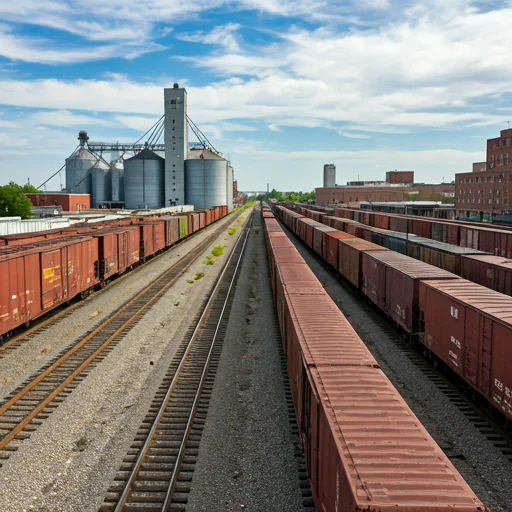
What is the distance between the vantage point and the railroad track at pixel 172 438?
9539 millimetres

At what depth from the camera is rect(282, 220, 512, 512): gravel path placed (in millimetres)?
10078

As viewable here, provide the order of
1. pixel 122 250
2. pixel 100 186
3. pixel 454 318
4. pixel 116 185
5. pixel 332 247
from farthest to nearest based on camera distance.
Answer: pixel 116 185, pixel 100 186, pixel 332 247, pixel 122 250, pixel 454 318

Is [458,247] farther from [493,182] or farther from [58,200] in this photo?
[58,200]

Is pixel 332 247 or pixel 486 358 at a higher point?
pixel 332 247

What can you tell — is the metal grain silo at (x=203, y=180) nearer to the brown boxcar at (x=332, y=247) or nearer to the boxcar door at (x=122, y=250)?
the brown boxcar at (x=332, y=247)

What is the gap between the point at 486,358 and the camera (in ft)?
40.4

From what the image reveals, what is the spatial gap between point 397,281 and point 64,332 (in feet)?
45.9

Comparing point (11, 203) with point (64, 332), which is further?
point (11, 203)

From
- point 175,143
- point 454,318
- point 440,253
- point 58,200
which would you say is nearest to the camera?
point 454,318

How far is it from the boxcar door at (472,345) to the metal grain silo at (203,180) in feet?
375

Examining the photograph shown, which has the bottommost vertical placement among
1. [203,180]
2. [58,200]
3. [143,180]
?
[58,200]

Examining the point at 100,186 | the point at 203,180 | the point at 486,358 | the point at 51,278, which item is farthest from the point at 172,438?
the point at 100,186

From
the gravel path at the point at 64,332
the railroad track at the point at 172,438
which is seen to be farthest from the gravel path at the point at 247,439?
the gravel path at the point at 64,332

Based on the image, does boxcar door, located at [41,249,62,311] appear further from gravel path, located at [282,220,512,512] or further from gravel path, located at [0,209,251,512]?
gravel path, located at [282,220,512,512]
